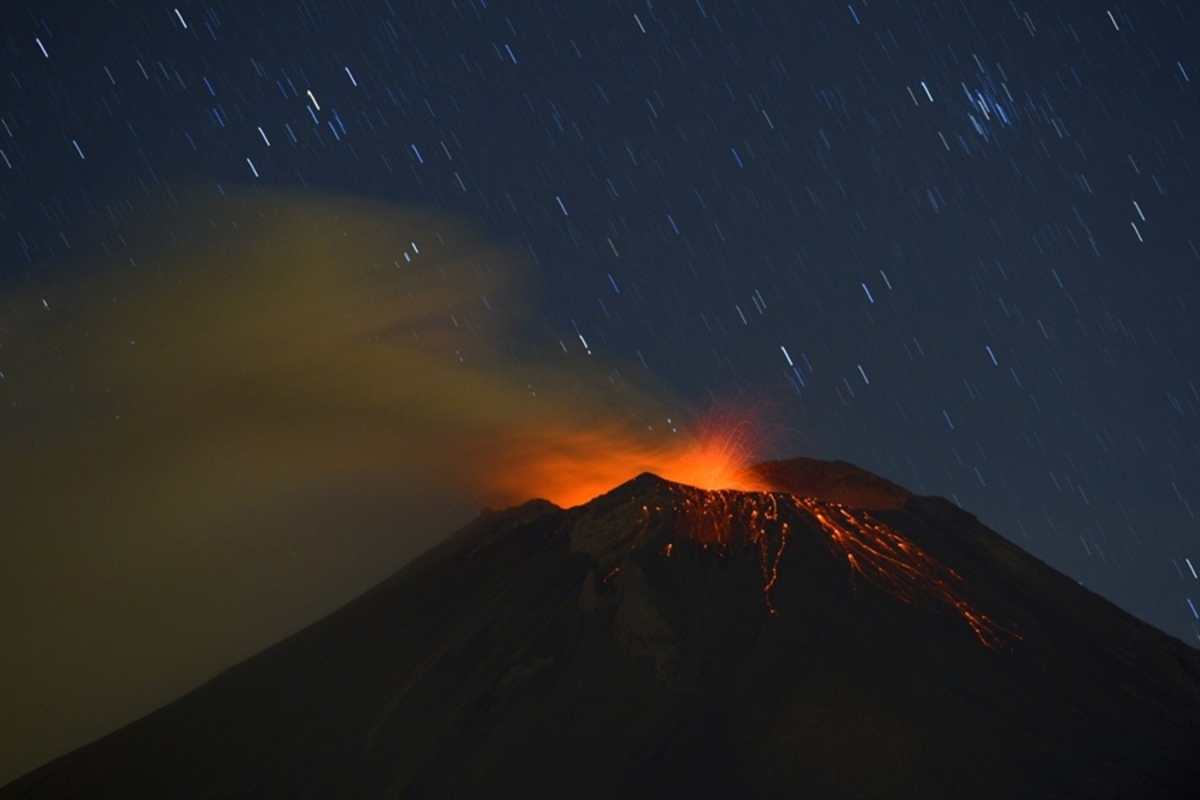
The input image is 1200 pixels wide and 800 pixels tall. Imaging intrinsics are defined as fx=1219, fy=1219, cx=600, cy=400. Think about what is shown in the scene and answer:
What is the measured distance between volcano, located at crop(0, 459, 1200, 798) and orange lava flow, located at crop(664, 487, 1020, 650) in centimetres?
18

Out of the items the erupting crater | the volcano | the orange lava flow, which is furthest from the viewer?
the erupting crater

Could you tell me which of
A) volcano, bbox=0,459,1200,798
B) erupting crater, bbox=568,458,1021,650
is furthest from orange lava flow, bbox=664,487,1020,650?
volcano, bbox=0,459,1200,798

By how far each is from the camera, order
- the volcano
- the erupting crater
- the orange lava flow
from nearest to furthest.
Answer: the volcano
the orange lava flow
the erupting crater

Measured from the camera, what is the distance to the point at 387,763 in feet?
151

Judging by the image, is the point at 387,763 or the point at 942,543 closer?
the point at 387,763

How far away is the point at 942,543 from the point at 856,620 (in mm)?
13415

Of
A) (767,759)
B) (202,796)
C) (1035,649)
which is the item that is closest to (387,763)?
(202,796)

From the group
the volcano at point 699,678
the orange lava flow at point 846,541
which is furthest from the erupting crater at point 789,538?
the volcano at point 699,678

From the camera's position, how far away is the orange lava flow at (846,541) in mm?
53156

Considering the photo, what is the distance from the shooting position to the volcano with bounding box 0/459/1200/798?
4141 centimetres

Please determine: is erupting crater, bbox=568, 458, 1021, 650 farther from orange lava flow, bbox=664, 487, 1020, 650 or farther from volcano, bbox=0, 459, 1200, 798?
volcano, bbox=0, 459, 1200, 798

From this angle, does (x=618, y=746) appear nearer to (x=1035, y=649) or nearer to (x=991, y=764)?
(x=991, y=764)

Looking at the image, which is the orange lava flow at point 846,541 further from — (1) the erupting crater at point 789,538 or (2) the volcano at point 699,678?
(2) the volcano at point 699,678

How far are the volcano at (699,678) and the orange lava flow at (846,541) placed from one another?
0.59ft
